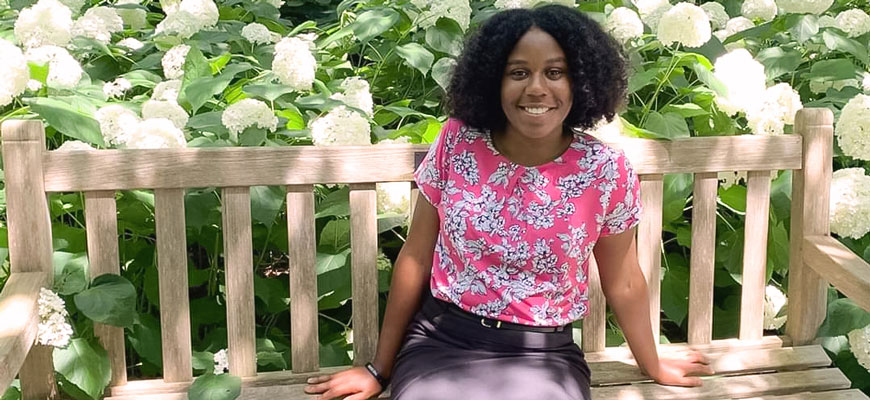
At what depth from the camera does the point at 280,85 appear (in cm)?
253

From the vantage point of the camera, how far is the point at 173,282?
2.19 meters

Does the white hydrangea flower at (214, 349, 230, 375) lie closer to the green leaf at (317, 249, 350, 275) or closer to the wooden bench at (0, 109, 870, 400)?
the wooden bench at (0, 109, 870, 400)

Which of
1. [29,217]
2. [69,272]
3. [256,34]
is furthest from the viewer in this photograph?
[256,34]

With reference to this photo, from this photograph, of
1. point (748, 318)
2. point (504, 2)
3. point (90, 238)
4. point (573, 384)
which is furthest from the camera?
point (504, 2)

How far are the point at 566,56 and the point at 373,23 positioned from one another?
1016mm

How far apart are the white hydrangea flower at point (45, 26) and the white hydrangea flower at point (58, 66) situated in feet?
0.53

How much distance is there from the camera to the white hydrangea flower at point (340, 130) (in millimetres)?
2307

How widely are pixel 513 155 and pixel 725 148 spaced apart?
616mm

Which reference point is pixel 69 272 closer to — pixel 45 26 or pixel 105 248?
pixel 105 248

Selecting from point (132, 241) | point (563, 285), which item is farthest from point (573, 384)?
point (132, 241)

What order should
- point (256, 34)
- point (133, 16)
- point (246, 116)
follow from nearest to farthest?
point (246, 116) → point (256, 34) → point (133, 16)

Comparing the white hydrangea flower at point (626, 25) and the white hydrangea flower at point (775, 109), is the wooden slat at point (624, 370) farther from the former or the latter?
the white hydrangea flower at point (626, 25)

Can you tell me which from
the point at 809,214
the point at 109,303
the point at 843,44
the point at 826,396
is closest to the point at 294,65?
the point at 109,303

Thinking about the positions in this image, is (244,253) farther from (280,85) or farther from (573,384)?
(573,384)
